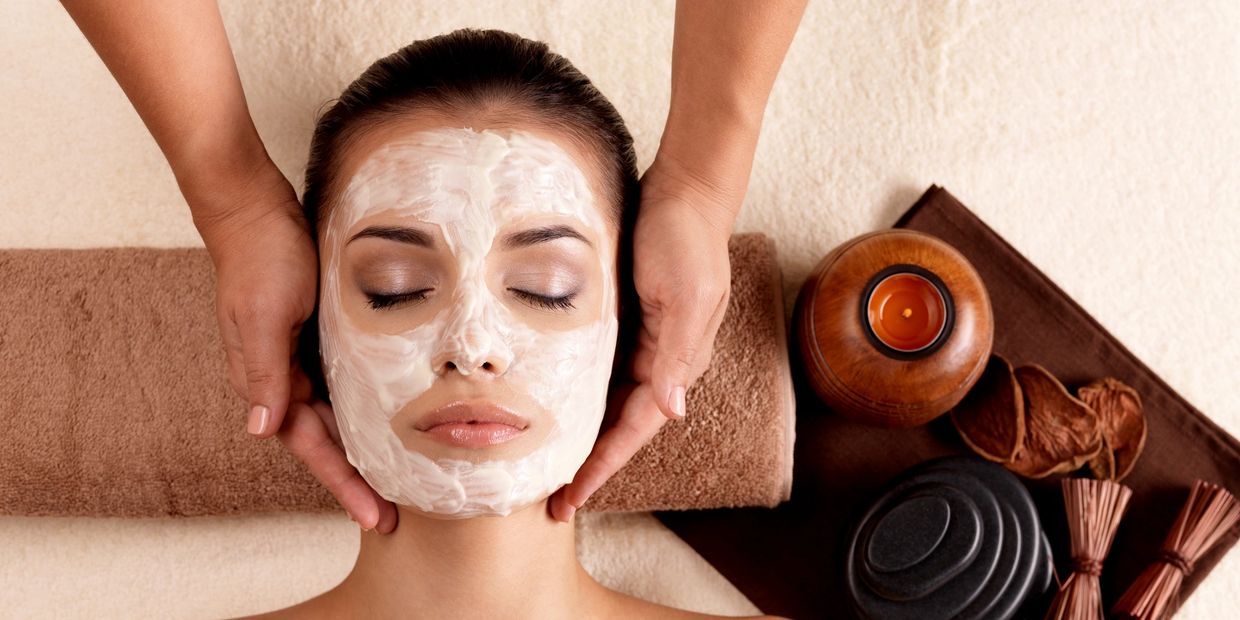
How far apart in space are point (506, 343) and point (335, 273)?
213 millimetres

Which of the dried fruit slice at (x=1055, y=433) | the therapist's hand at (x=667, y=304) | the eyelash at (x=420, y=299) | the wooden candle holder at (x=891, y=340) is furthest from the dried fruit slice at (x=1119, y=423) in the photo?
the eyelash at (x=420, y=299)

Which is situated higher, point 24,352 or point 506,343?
point 506,343

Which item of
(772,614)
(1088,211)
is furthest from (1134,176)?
(772,614)

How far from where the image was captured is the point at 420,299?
942 mm

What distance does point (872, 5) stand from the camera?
1.43 m

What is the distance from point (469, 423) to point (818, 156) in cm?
76

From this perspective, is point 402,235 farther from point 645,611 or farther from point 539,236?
point 645,611

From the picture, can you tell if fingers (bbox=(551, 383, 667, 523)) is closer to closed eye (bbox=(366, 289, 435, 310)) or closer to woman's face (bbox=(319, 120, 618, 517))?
woman's face (bbox=(319, 120, 618, 517))

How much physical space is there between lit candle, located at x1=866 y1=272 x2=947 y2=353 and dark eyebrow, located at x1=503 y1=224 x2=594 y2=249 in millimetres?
431

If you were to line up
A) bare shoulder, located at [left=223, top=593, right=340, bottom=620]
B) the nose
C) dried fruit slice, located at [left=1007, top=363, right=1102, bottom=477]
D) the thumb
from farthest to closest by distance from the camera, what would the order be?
dried fruit slice, located at [left=1007, top=363, right=1102, bottom=477], bare shoulder, located at [left=223, top=593, right=340, bottom=620], the thumb, the nose

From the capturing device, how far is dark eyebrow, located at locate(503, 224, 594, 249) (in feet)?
3.12

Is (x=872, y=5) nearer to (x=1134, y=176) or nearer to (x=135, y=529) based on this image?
(x=1134, y=176)

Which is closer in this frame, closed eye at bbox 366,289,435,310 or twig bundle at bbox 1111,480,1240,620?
closed eye at bbox 366,289,435,310

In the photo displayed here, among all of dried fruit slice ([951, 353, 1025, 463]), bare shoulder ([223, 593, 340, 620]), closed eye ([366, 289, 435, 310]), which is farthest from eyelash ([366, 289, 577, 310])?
dried fruit slice ([951, 353, 1025, 463])
